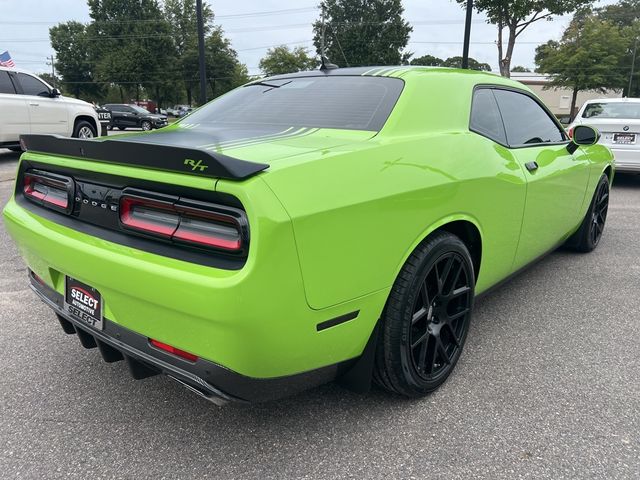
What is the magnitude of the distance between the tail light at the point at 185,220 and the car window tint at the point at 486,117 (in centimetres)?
Result: 156

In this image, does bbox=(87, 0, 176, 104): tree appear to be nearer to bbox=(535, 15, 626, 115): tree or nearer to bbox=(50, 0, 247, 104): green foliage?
bbox=(50, 0, 247, 104): green foliage

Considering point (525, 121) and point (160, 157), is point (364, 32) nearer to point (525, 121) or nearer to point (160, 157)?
point (525, 121)

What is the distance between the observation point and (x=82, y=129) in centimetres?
1118

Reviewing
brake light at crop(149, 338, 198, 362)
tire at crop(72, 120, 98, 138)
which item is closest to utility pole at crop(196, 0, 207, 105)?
tire at crop(72, 120, 98, 138)

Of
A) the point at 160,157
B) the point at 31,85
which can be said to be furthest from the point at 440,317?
the point at 31,85

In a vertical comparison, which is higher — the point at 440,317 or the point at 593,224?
the point at 440,317

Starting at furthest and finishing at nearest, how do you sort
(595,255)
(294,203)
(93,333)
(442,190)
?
1. (595,255)
2. (442,190)
3. (93,333)
4. (294,203)

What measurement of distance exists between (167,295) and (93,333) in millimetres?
562

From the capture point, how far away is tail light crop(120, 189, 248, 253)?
5.10 feet

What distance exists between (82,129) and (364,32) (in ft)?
167

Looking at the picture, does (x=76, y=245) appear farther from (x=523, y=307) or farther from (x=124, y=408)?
(x=523, y=307)

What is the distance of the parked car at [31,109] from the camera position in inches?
372

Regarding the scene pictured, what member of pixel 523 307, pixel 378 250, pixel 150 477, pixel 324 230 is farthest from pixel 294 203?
pixel 523 307

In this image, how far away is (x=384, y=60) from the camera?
53.0 metres
